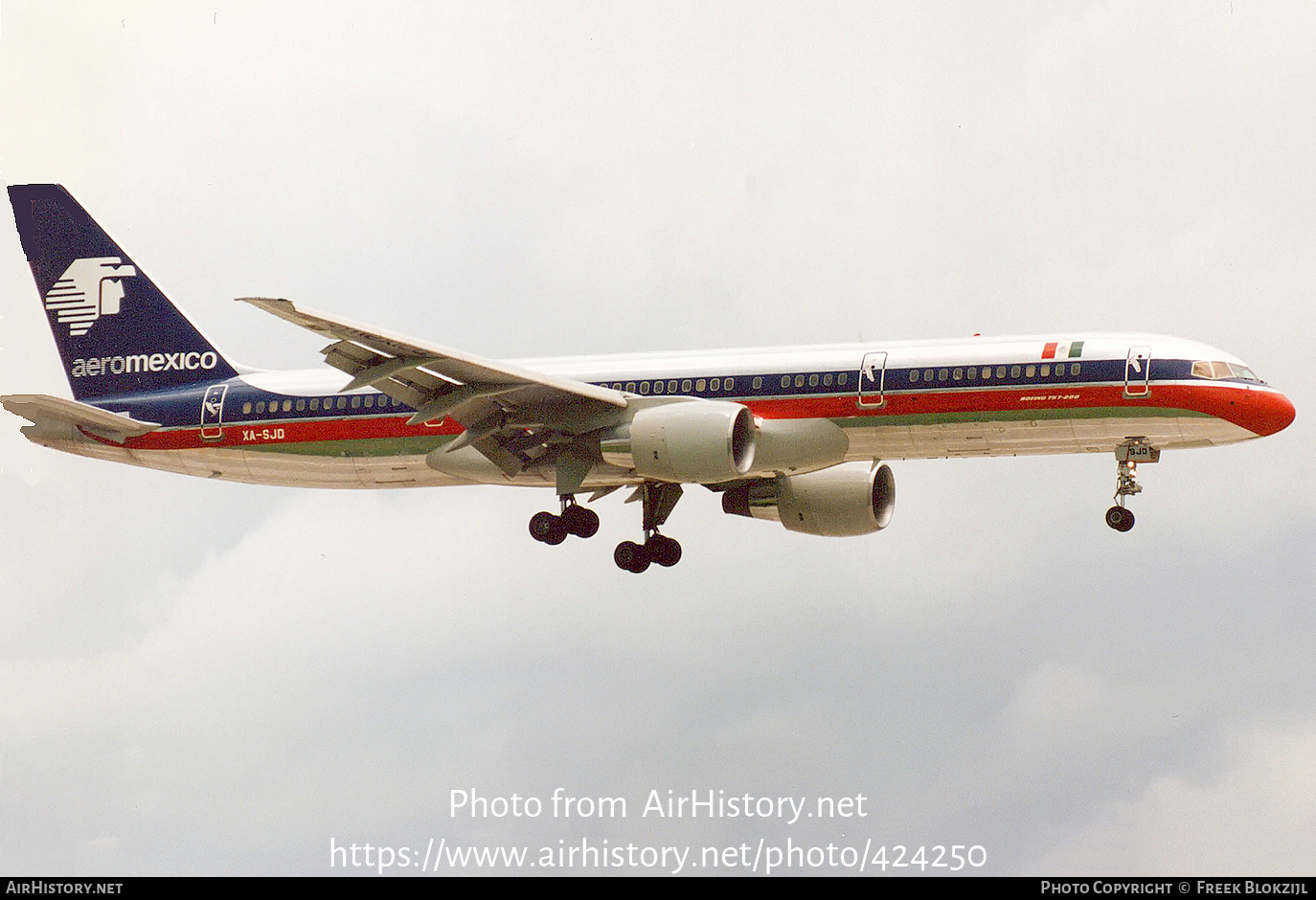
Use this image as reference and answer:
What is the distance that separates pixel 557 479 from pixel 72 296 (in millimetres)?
15919

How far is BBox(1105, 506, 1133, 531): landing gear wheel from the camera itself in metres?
41.8

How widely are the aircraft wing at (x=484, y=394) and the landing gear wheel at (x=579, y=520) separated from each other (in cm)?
162

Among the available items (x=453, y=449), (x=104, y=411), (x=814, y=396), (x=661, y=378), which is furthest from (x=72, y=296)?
(x=814, y=396)

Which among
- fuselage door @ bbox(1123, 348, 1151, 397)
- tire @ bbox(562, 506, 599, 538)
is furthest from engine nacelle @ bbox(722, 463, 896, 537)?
fuselage door @ bbox(1123, 348, 1151, 397)

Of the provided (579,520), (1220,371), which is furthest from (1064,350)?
(579,520)

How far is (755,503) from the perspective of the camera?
47.9 metres

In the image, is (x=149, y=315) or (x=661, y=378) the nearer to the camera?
(x=661, y=378)

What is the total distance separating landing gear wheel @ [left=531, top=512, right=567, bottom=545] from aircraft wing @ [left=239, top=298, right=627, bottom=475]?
1557 mm

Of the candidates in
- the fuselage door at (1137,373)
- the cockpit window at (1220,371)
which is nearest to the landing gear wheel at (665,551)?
the fuselage door at (1137,373)

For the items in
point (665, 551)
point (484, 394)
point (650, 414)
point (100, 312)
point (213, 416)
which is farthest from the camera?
point (100, 312)

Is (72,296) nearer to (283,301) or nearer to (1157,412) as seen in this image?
(283,301)

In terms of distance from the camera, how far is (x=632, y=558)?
4788 cm

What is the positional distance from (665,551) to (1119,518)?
38.7ft

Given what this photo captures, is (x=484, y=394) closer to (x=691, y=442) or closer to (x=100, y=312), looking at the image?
(x=691, y=442)
